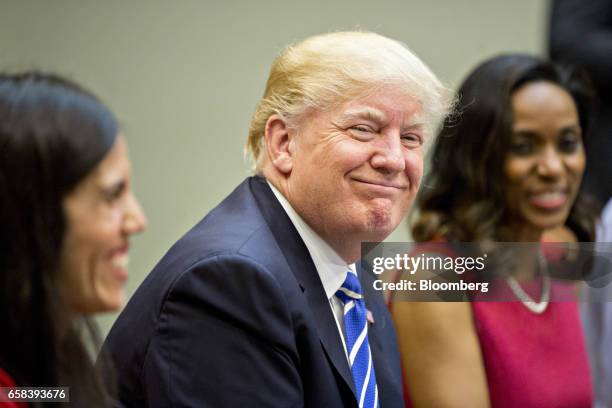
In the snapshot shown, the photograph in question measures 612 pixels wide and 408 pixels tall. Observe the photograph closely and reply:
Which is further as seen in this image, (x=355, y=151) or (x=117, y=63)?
(x=117, y=63)

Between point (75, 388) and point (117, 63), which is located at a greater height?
point (117, 63)

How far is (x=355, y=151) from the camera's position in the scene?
5.54 feet

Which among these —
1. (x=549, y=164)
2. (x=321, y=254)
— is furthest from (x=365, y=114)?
(x=549, y=164)

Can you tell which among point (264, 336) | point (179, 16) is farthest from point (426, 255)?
point (179, 16)

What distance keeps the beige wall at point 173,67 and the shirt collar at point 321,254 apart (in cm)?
149

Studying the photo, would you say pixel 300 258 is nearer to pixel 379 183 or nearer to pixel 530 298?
pixel 379 183

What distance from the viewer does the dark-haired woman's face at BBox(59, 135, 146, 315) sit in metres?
1.21

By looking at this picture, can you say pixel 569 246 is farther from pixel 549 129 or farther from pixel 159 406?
pixel 159 406

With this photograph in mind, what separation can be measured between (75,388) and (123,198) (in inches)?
10.3

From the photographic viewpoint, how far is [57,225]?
3.92ft

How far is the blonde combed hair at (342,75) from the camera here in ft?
5.53

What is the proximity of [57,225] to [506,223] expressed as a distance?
4.57 ft

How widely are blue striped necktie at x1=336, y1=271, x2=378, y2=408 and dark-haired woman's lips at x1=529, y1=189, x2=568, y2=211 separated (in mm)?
718

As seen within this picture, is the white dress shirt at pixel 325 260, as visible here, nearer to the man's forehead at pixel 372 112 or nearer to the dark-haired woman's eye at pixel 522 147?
the man's forehead at pixel 372 112
